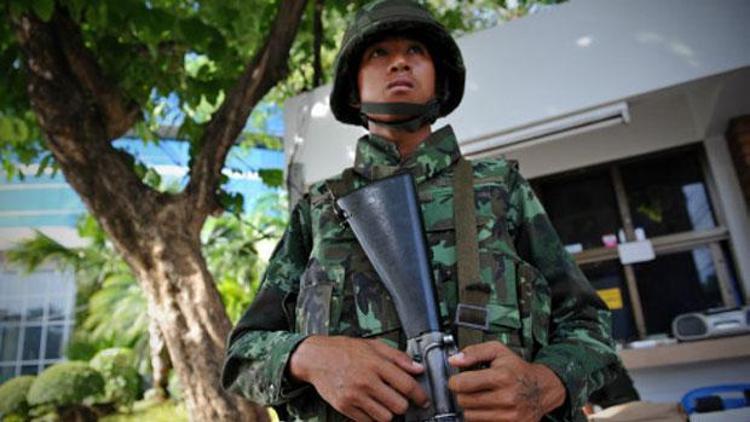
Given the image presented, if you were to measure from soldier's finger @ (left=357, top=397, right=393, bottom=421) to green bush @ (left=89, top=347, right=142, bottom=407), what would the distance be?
477 inches

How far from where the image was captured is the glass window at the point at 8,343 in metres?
8.59

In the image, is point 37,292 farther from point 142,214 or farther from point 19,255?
point 142,214

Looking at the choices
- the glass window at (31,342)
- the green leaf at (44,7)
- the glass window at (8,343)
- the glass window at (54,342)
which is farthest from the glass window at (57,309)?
the green leaf at (44,7)

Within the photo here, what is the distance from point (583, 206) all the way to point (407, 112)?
4043mm

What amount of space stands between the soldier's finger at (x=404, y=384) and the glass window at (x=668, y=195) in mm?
4423

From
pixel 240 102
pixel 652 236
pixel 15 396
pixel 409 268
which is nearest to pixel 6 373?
pixel 15 396

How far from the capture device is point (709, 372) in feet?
13.8

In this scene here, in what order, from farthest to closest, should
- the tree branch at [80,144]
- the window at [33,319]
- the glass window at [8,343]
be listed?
the window at [33,319], the glass window at [8,343], the tree branch at [80,144]

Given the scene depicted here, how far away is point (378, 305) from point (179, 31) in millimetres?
2783

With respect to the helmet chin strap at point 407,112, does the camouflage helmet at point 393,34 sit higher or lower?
higher

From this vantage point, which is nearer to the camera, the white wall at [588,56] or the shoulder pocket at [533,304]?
the shoulder pocket at [533,304]

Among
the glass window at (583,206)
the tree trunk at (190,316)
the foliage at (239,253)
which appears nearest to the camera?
the tree trunk at (190,316)

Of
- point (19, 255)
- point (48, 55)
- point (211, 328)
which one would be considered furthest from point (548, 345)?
point (19, 255)

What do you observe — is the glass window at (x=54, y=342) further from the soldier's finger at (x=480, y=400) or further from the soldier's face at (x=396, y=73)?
the soldier's finger at (x=480, y=400)
